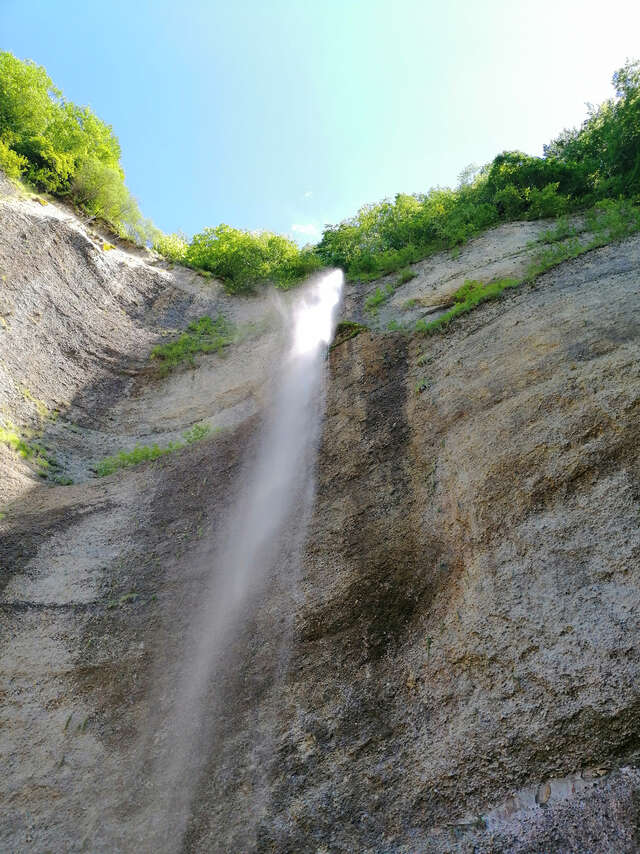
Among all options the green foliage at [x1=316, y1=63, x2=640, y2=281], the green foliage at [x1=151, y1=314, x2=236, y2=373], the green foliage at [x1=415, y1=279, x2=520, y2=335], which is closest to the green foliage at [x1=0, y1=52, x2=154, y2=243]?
the green foliage at [x1=151, y1=314, x2=236, y2=373]

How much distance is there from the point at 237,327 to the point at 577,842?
15.0 meters

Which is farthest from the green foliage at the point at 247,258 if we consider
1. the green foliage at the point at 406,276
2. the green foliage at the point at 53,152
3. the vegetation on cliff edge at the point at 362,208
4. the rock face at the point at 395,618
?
the rock face at the point at 395,618

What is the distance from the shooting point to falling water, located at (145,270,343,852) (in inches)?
209

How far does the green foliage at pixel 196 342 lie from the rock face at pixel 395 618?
177 inches

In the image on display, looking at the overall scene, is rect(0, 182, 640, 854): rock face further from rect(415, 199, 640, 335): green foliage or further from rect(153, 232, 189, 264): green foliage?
rect(153, 232, 189, 264): green foliage

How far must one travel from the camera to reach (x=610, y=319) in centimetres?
753

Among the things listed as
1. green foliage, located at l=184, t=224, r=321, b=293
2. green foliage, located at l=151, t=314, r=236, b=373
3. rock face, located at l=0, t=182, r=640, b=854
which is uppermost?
green foliage, located at l=184, t=224, r=321, b=293

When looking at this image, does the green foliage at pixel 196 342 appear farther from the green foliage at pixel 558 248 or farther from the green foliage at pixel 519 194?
the green foliage at pixel 558 248

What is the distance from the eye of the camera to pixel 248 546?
26.4ft

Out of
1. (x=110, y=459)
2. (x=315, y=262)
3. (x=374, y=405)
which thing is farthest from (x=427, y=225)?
(x=110, y=459)

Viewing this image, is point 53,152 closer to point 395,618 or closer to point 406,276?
point 406,276

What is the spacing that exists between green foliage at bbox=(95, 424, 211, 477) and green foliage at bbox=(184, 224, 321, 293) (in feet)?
28.8

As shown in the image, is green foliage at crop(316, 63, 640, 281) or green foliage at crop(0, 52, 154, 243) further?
green foliage at crop(0, 52, 154, 243)

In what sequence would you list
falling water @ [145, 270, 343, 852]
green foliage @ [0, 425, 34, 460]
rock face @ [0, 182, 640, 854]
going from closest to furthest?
rock face @ [0, 182, 640, 854]
falling water @ [145, 270, 343, 852]
green foliage @ [0, 425, 34, 460]
